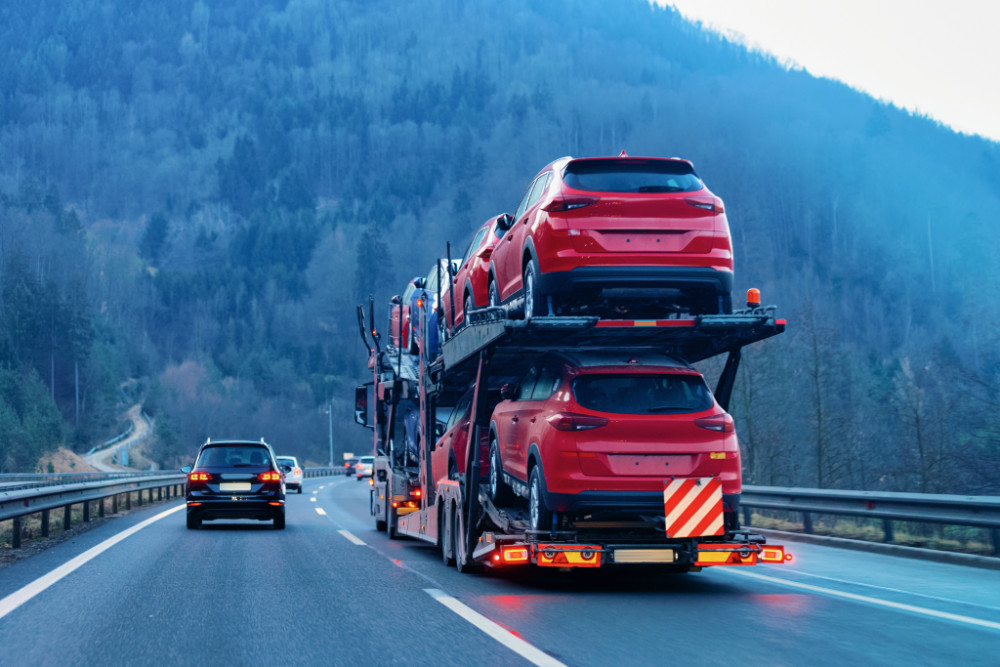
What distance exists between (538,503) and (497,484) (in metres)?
1.46

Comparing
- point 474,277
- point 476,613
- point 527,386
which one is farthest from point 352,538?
point 476,613

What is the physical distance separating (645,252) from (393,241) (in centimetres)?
17324

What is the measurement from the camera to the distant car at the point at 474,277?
1408 centimetres

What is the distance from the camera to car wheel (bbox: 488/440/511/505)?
11.7m

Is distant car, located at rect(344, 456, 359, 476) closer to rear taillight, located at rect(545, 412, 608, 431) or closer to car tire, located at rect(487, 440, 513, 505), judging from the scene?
car tire, located at rect(487, 440, 513, 505)

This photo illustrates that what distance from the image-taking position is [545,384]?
11.1 meters

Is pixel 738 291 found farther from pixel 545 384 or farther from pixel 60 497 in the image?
pixel 545 384

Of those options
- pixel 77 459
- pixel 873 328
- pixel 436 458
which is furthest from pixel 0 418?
pixel 873 328

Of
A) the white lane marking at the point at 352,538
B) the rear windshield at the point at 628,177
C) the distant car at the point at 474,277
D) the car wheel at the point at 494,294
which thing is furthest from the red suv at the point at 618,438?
the white lane marking at the point at 352,538

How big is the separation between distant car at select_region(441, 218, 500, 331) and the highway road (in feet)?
10.5

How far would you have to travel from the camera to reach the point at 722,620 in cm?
871

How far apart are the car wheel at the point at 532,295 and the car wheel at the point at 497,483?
4.91ft

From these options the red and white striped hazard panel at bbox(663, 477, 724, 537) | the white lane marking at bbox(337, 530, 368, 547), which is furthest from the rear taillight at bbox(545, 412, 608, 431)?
the white lane marking at bbox(337, 530, 368, 547)

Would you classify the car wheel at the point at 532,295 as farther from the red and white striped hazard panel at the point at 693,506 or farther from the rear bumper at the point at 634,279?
the red and white striped hazard panel at the point at 693,506
